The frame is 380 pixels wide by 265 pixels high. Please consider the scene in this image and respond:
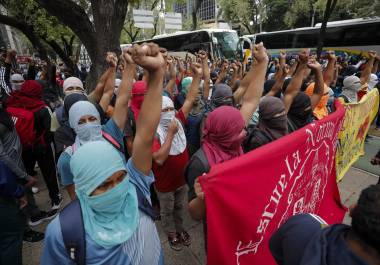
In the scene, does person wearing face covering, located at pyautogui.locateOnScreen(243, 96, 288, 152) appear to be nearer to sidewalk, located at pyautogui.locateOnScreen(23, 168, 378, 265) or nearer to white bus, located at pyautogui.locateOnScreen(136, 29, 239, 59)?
sidewalk, located at pyautogui.locateOnScreen(23, 168, 378, 265)

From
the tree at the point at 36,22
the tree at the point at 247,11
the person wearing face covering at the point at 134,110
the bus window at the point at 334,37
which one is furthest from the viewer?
the tree at the point at 247,11

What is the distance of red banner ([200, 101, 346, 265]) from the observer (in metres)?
1.48

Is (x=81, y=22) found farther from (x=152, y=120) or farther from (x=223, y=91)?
(x=152, y=120)

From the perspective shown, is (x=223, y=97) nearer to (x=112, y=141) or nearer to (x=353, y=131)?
(x=112, y=141)

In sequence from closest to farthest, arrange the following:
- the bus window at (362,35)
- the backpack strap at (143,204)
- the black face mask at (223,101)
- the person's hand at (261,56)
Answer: the backpack strap at (143,204) → the person's hand at (261,56) → the black face mask at (223,101) → the bus window at (362,35)

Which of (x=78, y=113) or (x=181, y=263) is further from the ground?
(x=78, y=113)

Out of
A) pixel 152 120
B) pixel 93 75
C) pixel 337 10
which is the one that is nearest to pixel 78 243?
pixel 152 120

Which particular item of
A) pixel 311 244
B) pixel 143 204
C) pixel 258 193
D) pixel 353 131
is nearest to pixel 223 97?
pixel 258 193

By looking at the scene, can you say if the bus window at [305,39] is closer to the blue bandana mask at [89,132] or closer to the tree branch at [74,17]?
the tree branch at [74,17]

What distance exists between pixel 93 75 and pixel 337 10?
96.1 feet

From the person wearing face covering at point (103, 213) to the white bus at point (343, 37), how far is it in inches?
720

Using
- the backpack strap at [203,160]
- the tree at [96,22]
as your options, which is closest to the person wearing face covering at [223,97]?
the backpack strap at [203,160]

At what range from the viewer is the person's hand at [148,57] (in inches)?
49.6

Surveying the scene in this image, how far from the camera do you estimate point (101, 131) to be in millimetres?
2096
